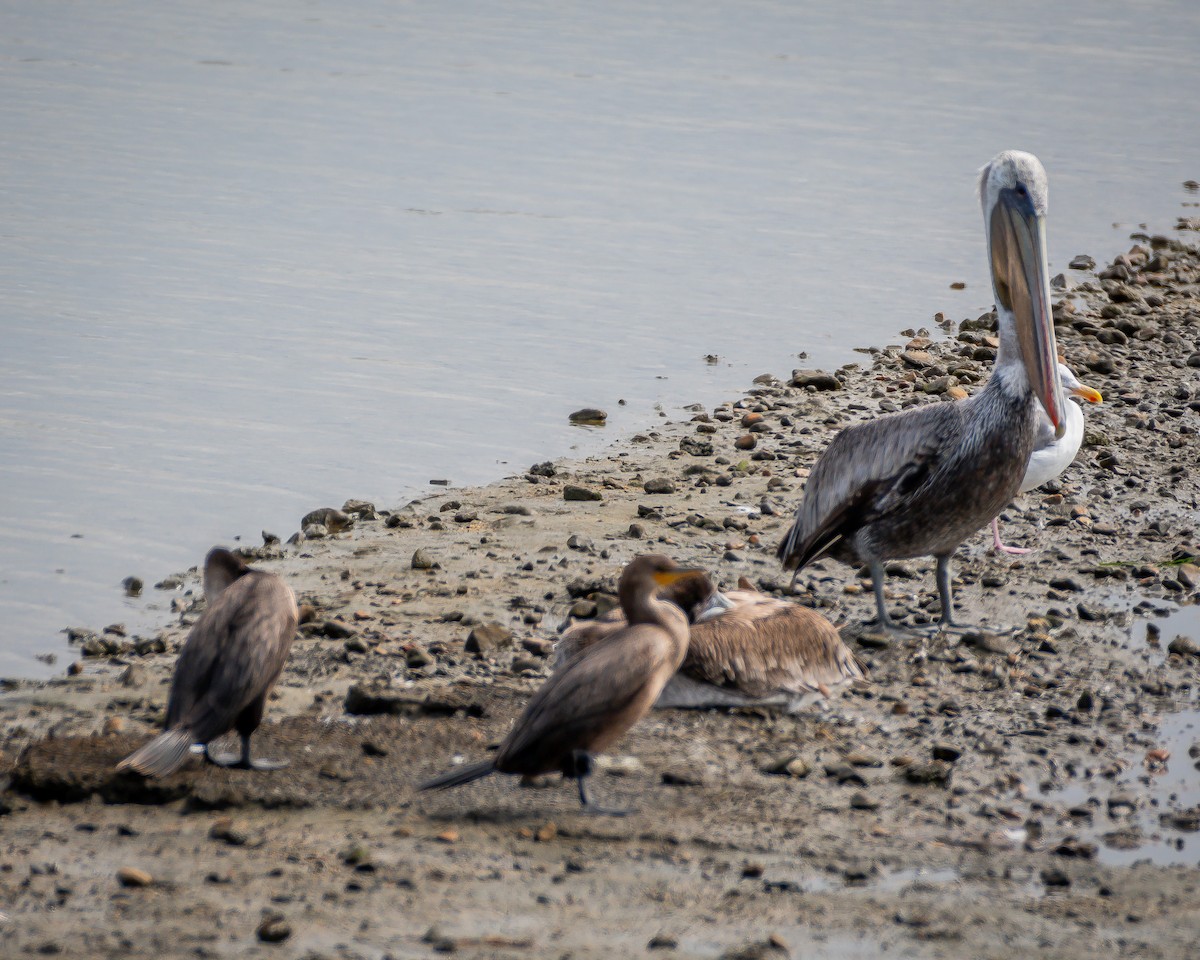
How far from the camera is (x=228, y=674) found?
4.43 m

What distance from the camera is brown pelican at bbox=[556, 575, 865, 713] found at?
5.00 metres

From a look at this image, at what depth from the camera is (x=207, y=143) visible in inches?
588

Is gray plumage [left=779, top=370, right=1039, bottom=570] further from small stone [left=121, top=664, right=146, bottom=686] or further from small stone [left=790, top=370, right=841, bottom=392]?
small stone [left=790, top=370, right=841, bottom=392]

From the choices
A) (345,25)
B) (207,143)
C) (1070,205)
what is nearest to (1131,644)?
(1070,205)

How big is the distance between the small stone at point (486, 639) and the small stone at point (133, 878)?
1754 mm

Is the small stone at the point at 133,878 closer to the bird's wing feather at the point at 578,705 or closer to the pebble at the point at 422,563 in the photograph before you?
the bird's wing feather at the point at 578,705

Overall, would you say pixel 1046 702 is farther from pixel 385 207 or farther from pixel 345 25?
pixel 345 25

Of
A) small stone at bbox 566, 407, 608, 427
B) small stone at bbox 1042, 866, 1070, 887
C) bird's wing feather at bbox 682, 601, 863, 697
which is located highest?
small stone at bbox 566, 407, 608, 427

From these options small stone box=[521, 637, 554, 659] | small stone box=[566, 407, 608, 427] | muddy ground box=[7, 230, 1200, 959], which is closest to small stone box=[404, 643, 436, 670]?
muddy ground box=[7, 230, 1200, 959]

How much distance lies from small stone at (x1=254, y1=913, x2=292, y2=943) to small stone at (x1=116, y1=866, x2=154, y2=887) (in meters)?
0.39

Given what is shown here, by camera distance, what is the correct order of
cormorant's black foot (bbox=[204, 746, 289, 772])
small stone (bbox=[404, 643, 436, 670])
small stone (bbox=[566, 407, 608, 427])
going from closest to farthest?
cormorant's black foot (bbox=[204, 746, 289, 772]) < small stone (bbox=[404, 643, 436, 670]) < small stone (bbox=[566, 407, 608, 427])

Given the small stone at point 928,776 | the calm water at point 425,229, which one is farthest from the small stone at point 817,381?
the small stone at point 928,776

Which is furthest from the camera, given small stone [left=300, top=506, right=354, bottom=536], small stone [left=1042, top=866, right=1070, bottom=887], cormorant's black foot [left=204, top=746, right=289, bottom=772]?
small stone [left=300, top=506, right=354, bottom=536]

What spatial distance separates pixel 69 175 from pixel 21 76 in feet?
14.6
